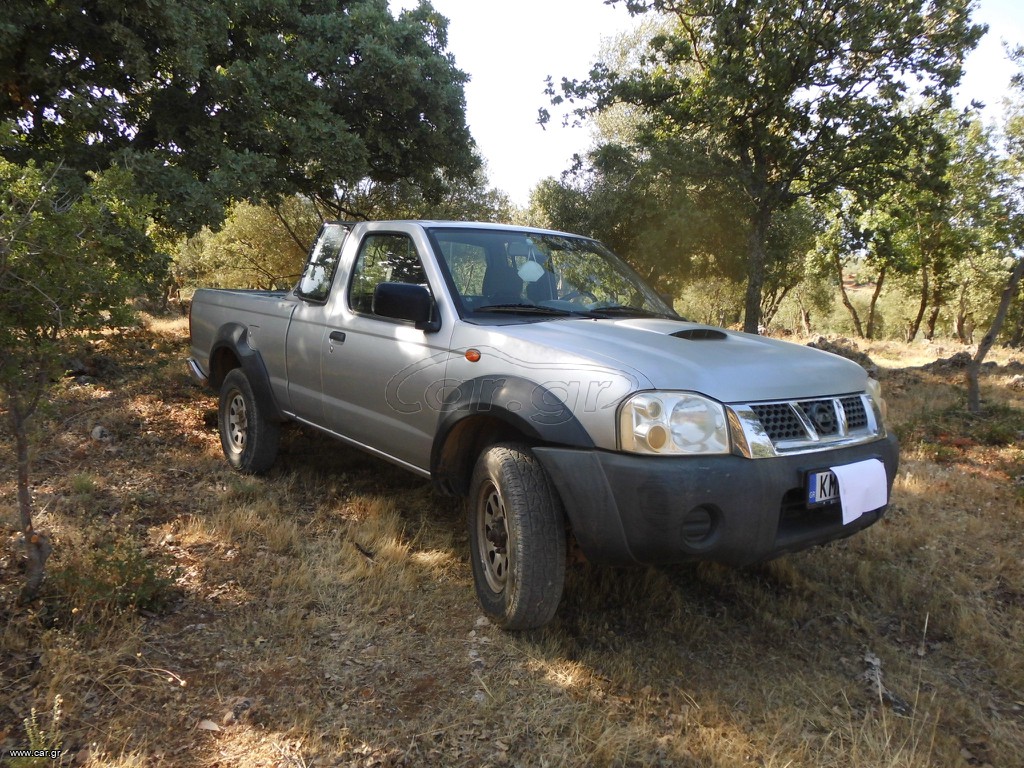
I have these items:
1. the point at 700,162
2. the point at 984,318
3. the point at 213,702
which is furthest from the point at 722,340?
the point at 984,318

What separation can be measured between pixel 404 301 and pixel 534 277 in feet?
2.74

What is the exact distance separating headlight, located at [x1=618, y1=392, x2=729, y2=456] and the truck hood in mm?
48

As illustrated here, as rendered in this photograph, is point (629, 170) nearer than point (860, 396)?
No


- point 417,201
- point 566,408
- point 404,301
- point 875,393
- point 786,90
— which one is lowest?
point 566,408

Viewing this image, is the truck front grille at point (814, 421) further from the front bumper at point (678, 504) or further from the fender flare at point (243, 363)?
the fender flare at point (243, 363)

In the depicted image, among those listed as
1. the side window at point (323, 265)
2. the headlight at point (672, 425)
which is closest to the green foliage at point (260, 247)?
the side window at point (323, 265)

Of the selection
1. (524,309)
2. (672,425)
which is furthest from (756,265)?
(672,425)

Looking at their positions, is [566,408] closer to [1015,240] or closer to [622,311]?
[622,311]

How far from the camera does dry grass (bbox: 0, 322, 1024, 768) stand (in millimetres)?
2410

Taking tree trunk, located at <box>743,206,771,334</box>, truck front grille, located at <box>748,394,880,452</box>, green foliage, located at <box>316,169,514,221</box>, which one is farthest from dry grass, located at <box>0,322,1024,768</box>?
tree trunk, located at <box>743,206,771,334</box>

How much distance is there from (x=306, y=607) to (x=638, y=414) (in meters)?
1.85

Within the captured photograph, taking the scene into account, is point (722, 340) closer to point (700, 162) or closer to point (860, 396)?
point (860, 396)

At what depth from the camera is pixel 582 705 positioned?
103 inches

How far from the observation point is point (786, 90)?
1105cm
